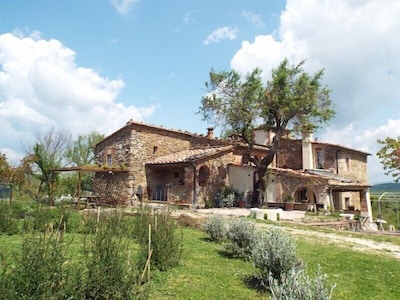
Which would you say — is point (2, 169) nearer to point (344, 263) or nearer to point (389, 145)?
point (344, 263)

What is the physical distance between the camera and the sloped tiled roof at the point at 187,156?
20.7 meters

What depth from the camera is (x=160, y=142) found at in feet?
78.0

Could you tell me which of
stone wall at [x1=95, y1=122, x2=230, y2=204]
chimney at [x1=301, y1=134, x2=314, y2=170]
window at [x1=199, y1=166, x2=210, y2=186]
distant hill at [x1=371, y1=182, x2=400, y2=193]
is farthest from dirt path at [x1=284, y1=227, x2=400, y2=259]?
chimney at [x1=301, y1=134, x2=314, y2=170]

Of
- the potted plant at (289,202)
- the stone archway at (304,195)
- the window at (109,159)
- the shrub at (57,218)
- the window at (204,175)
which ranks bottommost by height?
the shrub at (57,218)

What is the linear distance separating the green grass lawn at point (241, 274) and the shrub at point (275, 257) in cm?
40

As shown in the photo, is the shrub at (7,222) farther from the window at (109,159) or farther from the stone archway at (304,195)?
the stone archway at (304,195)

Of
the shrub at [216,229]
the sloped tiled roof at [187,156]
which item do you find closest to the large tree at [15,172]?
the sloped tiled roof at [187,156]

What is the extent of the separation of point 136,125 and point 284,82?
33.4 feet

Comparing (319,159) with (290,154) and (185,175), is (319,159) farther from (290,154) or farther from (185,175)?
(185,175)

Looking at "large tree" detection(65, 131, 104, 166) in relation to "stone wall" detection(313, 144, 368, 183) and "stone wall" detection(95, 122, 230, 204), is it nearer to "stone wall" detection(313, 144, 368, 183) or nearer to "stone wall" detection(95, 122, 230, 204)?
"stone wall" detection(95, 122, 230, 204)

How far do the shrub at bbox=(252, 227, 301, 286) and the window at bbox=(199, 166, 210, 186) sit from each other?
15253mm

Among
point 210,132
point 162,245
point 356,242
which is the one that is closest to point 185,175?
point 210,132

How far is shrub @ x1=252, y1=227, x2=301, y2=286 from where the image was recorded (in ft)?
18.0

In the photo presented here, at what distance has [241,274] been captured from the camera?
6145 mm
